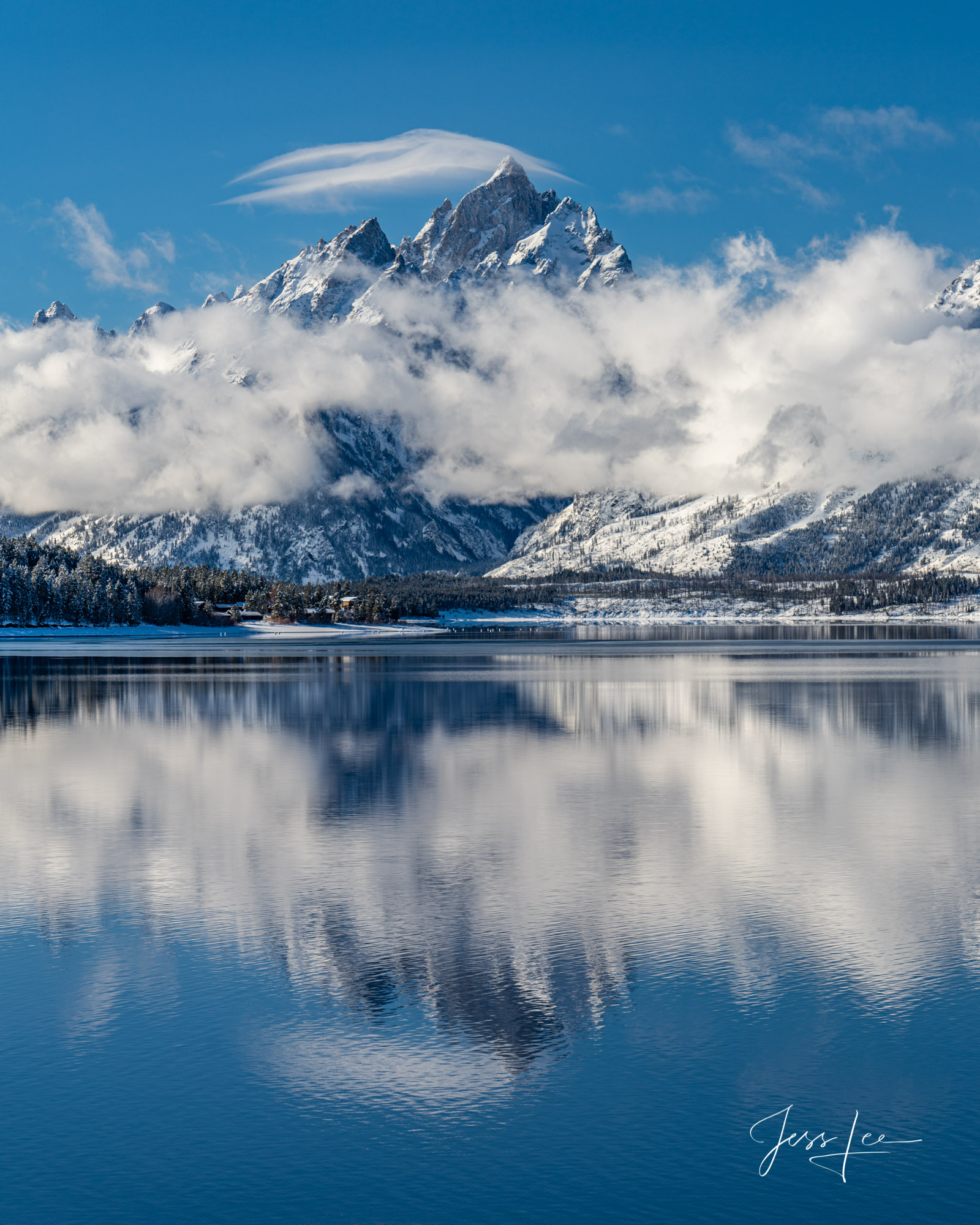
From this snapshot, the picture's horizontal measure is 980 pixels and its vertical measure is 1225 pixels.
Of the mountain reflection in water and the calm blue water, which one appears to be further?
the mountain reflection in water

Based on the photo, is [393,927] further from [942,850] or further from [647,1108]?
[942,850]

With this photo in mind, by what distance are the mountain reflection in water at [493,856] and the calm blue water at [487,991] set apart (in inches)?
5.6

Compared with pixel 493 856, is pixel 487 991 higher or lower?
higher

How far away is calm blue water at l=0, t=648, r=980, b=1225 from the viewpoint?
50.7ft
